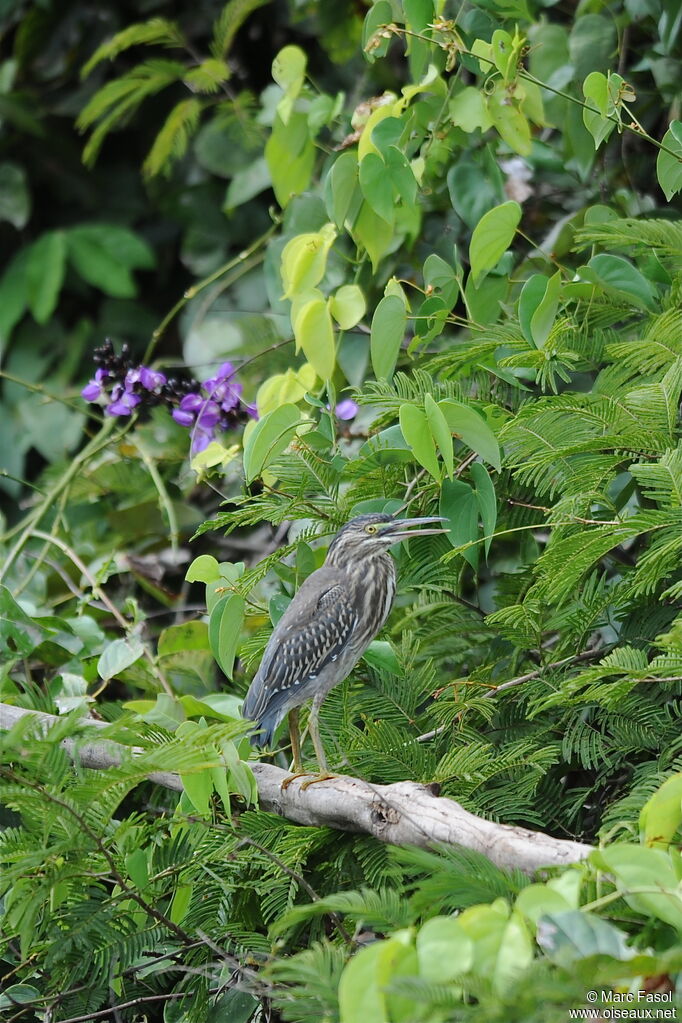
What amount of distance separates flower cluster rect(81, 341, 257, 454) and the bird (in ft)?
1.89

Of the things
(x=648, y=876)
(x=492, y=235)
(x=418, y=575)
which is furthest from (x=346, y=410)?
(x=648, y=876)

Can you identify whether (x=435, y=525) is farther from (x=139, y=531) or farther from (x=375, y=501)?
(x=139, y=531)

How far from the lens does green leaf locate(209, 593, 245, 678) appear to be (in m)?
2.39

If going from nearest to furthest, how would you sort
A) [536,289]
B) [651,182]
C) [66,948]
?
1. [66,948]
2. [536,289]
3. [651,182]

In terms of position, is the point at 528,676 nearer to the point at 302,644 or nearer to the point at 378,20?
the point at 302,644

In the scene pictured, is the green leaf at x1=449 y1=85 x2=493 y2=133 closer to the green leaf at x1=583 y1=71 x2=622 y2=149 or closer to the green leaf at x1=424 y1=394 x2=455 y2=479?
the green leaf at x1=583 y1=71 x2=622 y2=149

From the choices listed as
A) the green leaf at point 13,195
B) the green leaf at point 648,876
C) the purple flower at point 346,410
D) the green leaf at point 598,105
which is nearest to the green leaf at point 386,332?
the purple flower at point 346,410

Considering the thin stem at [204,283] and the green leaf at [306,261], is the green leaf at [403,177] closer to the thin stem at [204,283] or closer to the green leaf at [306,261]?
the green leaf at [306,261]

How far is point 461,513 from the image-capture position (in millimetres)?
2410

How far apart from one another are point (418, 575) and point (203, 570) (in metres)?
0.52

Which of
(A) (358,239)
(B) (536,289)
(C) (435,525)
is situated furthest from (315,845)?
(A) (358,239)

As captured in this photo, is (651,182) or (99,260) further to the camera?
(99,260)

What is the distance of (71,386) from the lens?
207 inches

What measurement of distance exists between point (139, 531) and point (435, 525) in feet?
5.49
